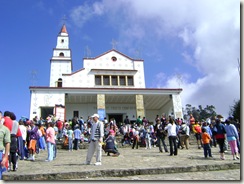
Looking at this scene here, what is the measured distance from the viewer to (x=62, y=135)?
16.7m

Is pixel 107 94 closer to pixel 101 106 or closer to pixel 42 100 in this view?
pixel 101 106

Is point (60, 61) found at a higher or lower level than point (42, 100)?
higher

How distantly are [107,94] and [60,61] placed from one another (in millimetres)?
14209

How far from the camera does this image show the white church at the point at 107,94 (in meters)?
24.1

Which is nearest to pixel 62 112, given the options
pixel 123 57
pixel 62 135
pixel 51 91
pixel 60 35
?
pixel 51 91

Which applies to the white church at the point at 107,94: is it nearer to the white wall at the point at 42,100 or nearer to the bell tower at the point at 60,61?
the white wall at the point at 42,100

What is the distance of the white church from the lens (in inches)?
949

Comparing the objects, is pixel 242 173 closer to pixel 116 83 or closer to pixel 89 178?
pixel 89 178

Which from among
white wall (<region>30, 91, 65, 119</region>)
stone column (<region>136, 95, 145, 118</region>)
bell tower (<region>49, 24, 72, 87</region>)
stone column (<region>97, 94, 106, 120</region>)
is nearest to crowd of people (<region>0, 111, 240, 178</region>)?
stone column (<region>97, 94, 106, 120</region>)

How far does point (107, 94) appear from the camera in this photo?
991 inches

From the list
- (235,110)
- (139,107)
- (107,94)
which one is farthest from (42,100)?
(235,110)

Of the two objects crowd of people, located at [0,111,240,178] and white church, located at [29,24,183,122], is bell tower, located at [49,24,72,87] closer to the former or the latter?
white church, located at [29,24,183,122]

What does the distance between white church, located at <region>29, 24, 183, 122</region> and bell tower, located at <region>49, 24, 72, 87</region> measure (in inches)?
215

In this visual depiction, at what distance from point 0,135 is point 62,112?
59.4 feet
